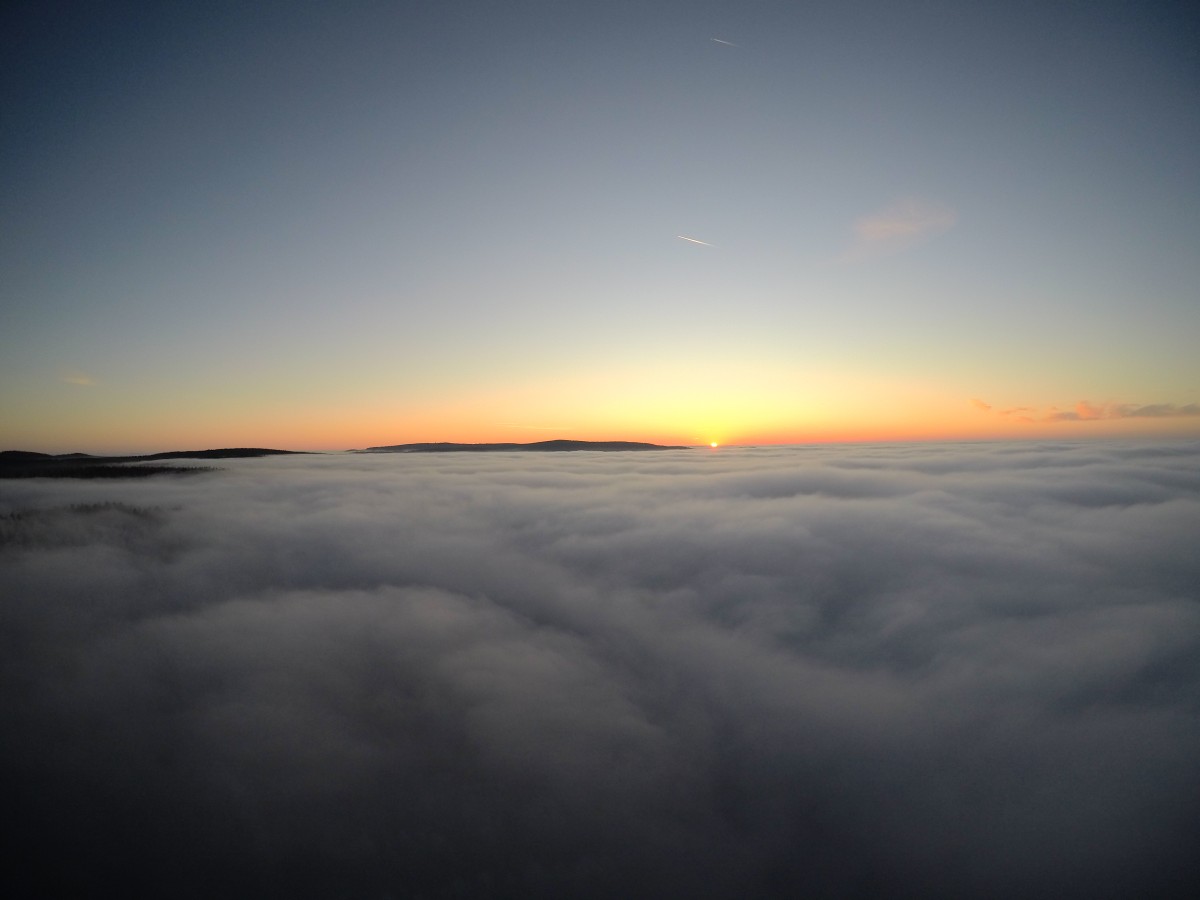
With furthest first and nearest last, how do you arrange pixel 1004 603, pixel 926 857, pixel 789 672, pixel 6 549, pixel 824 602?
1. pixel 6 549
2. pixel 824 602
3. pixel 1004 603
4. pixel 789 672
5. pixel 926 857

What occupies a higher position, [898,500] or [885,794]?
[898,500]

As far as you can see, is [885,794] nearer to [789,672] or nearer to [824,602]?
[789,672]

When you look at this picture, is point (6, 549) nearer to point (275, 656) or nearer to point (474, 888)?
point (275, 656)

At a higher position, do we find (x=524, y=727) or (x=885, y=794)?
(x=524, y=727)

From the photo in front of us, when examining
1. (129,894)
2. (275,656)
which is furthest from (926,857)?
(275,656)

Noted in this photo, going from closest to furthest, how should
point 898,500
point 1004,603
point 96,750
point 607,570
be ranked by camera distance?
point 96,750, point 1004,603, point 607,570, point 898,500

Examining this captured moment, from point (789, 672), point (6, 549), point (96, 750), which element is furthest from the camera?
point (6, 549)

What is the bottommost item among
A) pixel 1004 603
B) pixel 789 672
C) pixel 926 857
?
pixel 926 857

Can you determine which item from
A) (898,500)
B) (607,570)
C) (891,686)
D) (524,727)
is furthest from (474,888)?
(898,500)

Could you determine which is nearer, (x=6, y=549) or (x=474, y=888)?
(x=474, y=888)
